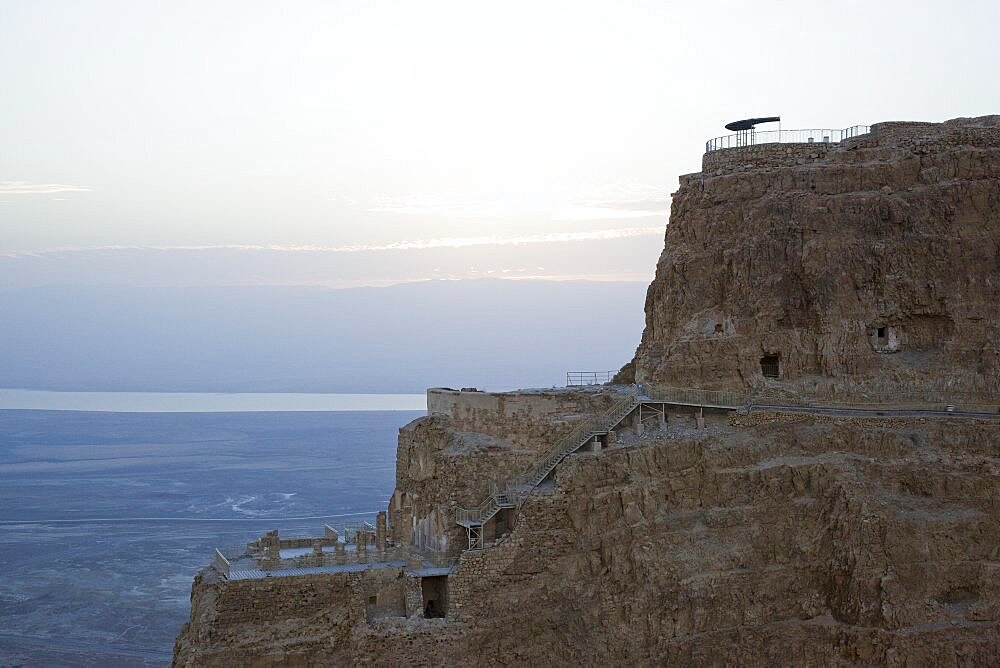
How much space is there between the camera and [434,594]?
106ft

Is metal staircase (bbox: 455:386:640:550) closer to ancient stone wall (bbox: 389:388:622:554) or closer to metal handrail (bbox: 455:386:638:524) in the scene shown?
metal handrail (bbox: 455:386:638:524)

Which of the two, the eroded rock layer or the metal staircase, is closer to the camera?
the eroded rock layer

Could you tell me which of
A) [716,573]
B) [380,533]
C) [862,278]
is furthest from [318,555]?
[862,278]

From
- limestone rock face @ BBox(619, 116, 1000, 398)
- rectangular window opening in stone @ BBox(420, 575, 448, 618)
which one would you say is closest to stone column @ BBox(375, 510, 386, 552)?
rectangular window opening in stone @ BBox(420, 575, 448, 618)

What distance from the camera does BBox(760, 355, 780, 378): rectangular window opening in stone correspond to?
33.8 meters

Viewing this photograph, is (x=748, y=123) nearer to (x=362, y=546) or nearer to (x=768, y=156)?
(x=768, y=156)

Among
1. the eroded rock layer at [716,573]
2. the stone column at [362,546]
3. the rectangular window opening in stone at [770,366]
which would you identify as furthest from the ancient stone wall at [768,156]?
the stone column at [362,546]

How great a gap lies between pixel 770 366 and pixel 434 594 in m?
11.2

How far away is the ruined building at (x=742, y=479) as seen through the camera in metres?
28.5

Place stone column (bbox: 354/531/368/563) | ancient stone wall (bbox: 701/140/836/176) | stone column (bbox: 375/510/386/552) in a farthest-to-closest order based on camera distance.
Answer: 1. ancient stone wall (bbox: 701/140/836/176)
2. stone column (bbox: 375/510/386/552)
3. stone column (bbox: 354/531/368/563)

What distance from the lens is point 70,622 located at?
1831 inches

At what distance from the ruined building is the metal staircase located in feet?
0.27

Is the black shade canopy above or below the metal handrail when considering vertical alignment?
above

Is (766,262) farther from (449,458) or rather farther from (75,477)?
(75,477)
